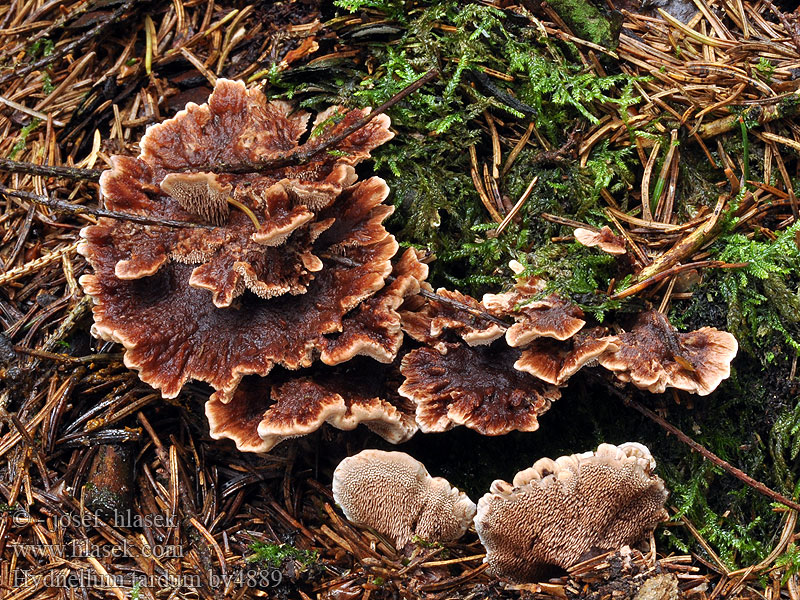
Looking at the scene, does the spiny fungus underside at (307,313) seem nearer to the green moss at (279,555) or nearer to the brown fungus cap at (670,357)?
the brown fungus cap at (670,357)

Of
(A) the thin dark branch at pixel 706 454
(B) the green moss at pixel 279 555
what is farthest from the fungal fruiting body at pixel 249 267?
(A) the thin dark branch at pixel 706 454

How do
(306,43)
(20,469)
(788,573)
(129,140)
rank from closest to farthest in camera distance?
1. (788,573)
2. (20,469)
3. (306,43)
4. (129,140)

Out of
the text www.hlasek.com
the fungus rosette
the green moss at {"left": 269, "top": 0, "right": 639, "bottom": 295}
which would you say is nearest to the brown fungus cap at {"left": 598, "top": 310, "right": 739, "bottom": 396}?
the green moss at {"left": 269, "top": 0, "right": 639, "bottom": 295}

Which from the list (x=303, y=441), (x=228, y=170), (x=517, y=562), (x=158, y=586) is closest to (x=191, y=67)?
(x=228, y=170)

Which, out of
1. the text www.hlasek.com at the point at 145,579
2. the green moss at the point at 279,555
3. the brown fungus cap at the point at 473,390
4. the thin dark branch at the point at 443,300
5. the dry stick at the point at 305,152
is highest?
the dry stick at the point at 305,152

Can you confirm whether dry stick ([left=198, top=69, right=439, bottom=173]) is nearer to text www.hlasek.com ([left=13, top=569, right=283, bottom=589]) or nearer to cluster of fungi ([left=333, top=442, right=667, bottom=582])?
cluster of fungi ([left=333, top=442, right=667, bottom=582])

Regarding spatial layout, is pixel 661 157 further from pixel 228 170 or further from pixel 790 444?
pixel 228 170

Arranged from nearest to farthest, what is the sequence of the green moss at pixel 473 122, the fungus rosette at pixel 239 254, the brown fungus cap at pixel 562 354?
the brown fungus cap at pixel 562 354, the fungus rosette at pixel 239 254, the green moss at pixel 473 122
